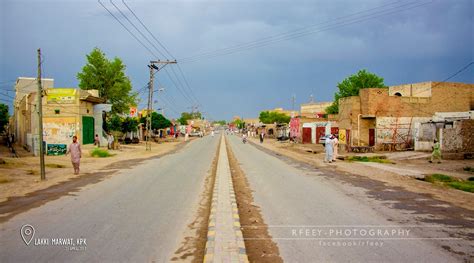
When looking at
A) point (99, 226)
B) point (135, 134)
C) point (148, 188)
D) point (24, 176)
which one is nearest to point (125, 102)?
point (135, 134)

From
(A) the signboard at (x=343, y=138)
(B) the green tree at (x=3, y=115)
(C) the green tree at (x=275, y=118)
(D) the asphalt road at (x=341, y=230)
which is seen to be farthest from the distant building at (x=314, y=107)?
(D) the asphalt road at (x=341, y=230)

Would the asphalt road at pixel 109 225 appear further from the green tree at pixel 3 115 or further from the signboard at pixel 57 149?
the green tree at pixel 3 115

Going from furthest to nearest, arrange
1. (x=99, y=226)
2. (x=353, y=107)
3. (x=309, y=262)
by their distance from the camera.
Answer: (x=353, y=107) → (x=99, y=226) → (x=309, y=262)

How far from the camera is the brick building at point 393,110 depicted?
32.9m

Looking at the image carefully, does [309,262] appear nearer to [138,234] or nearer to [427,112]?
[138,234]

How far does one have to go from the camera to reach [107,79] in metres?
52.1

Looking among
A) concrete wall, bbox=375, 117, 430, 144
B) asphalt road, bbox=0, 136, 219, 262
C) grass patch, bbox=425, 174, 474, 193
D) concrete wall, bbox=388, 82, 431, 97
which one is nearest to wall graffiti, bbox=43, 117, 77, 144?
asphalt road, bbox=0, 136, 219, 262

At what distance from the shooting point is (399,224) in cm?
725

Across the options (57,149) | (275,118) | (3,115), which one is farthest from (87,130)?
(275,118)

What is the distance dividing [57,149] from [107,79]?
25236 millimetres

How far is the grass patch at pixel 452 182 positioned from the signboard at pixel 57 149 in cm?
2694

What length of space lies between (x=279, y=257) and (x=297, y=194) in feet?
18.5

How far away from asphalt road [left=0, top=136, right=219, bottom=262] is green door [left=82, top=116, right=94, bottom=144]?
22.6 meters

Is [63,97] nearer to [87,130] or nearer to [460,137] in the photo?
[87,130]
